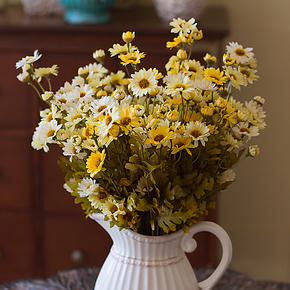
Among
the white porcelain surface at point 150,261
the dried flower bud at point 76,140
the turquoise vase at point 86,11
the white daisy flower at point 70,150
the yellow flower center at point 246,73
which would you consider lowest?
the white porcelain surface at point 150,261

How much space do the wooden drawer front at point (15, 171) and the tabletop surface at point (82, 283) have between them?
1.98ft

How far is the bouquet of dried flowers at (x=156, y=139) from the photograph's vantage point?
1.77ft

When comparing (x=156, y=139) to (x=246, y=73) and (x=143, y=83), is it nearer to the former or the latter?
(x=143, y=83)

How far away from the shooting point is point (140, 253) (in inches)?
25.3

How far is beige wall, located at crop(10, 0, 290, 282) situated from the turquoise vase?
550mm

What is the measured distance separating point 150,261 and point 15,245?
104cm

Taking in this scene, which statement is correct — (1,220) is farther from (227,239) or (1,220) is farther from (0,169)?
(227,239)

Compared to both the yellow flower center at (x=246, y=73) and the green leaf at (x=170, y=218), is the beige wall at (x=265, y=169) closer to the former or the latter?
the yellow flower center at (x=246, y=73)

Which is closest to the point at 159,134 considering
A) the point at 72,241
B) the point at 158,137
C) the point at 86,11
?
the point at 158,137

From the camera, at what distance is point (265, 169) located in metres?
1.82

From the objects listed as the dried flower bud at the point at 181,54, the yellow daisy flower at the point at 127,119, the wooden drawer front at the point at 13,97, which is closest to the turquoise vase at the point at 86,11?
the wooden drawer front at the point at 13,97

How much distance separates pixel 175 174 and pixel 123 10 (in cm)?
117

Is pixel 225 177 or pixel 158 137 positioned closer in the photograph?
pixel 158 137

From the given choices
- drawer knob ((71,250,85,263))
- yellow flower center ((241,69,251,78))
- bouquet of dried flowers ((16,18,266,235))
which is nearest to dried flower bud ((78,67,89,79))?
bouquet of dried flowers ((16,18,266,235))
